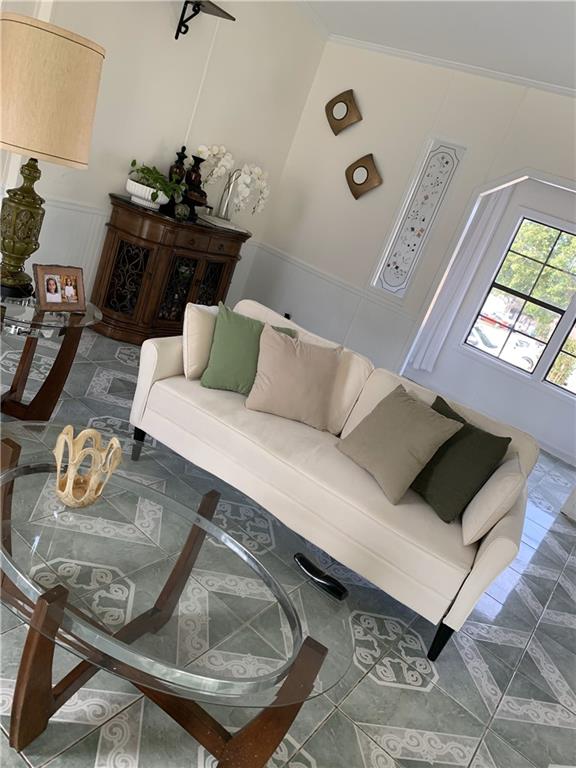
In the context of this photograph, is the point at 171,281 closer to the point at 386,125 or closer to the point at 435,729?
the point at 386,125

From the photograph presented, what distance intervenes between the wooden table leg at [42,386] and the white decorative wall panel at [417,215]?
3.05 m

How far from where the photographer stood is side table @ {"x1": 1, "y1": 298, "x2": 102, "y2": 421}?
2.33 meters

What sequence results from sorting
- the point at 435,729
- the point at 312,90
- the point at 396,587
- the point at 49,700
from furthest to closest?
the point at 312,90 → the point at 396,587 → the point at 435,729 → the point at 49,700

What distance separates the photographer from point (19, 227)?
2.35 m

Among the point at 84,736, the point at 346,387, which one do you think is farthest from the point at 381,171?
the point at 84,736

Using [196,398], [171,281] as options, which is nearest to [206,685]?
[196,398]

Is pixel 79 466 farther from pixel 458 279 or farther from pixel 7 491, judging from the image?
pixel 458 279

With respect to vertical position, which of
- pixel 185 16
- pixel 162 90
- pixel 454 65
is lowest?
pixel 162 90

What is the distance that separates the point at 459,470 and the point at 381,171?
132 inches

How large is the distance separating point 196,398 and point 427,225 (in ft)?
9.83

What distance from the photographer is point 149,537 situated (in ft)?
5.50

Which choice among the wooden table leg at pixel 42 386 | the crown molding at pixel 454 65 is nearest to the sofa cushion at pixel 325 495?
the wooden table leg at pixel 42 386

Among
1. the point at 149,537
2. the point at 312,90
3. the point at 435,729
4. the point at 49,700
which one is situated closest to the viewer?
the point at 49,700

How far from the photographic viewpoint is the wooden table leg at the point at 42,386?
2691 millimetres
